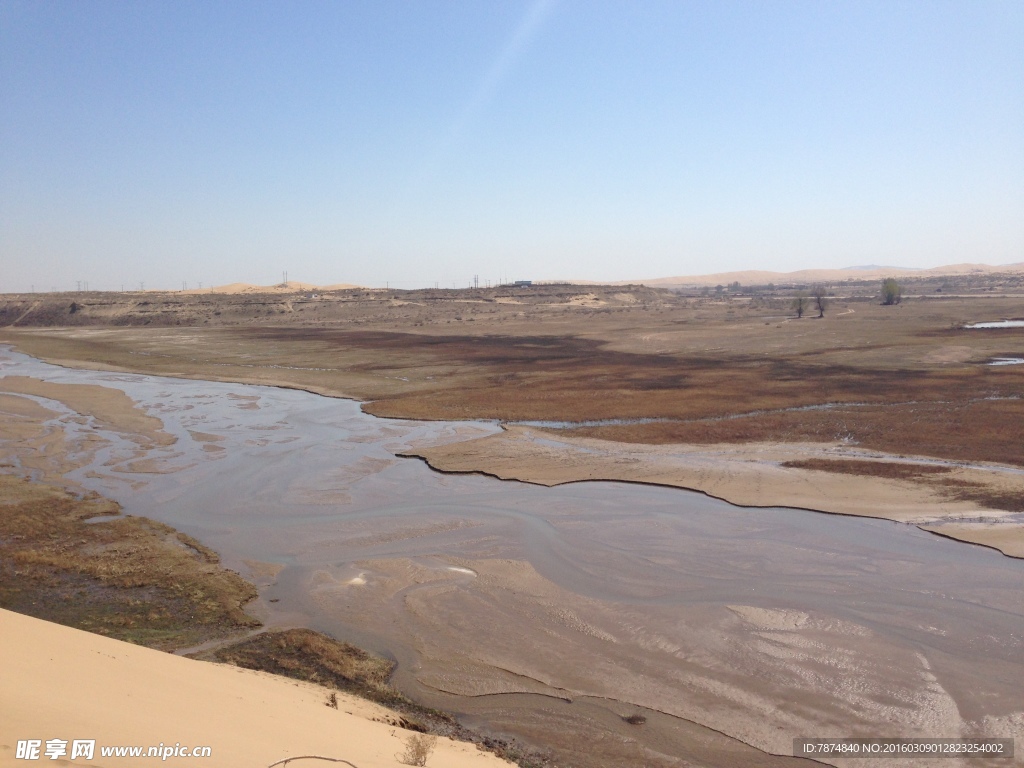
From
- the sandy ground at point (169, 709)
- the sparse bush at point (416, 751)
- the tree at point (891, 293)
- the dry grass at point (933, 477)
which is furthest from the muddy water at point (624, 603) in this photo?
the tree at point (891, 293)

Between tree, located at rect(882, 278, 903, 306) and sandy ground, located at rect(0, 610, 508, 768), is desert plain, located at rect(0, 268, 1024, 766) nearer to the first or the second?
sandy ground, located at rect(0, 610, 508, 768)

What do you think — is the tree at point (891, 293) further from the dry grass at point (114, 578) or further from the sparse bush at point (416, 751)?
the sparse bush at point (416, 751)

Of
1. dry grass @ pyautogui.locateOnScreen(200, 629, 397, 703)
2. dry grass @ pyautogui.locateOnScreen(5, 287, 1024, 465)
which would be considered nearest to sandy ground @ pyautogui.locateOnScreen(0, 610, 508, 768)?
dry grass @ pyautogui.locateOnScreen(200, 629, 397, 703)

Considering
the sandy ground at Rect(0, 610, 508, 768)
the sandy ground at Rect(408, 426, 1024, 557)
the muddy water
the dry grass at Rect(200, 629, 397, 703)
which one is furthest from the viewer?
the sandy ground at Rect(408, 426, 1024, 557)

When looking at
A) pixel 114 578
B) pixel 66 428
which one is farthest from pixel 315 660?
pixel 66 428

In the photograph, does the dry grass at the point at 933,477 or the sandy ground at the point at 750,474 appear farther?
the dry grass at the point at 933,477

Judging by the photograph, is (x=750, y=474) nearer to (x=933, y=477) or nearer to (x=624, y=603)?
(x=933, y=477)

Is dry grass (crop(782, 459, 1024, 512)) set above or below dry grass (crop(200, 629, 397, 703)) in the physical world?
above
